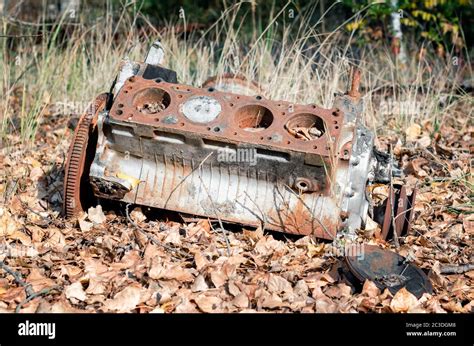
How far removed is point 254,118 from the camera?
379 cm

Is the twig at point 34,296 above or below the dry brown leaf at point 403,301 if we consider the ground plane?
below

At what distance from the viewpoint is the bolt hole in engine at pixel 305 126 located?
11.8ft

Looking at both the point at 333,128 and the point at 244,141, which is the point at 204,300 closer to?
the point at 244,141

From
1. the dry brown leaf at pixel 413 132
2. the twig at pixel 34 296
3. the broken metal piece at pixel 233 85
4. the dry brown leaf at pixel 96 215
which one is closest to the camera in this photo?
the twig at pixel 34 296

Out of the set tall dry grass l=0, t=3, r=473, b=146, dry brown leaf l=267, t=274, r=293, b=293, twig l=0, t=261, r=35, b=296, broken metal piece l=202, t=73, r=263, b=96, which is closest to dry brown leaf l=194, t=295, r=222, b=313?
dry brown leaf l=267, t=274, r=293, b=293

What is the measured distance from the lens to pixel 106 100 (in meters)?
3.90

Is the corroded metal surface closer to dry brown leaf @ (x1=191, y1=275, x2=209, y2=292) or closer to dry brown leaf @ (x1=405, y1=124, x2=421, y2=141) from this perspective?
dry brown leaf @ (x1=191, y1=275, x2=209, y2=292)

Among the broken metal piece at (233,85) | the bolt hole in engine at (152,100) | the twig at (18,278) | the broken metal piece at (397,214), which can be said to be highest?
the broken metal piece at (233,85)

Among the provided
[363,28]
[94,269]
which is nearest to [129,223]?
[94,269]

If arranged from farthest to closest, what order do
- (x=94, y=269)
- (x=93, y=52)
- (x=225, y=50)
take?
(x=93, y=52)
(x=225, y=50)
(x=94, y=269)

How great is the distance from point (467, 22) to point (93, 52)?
5.64 metres

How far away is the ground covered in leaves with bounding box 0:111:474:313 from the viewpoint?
3.05 metres

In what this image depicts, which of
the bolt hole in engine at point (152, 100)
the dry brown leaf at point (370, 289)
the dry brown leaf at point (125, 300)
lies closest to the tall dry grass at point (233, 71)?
the bolt hole in engine at point (152, 100)

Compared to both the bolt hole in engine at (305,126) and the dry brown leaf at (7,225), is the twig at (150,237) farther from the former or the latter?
the bolt hole in engine at (305,126)
